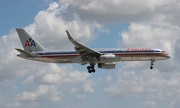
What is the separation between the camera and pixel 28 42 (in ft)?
308

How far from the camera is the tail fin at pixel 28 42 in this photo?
9188 centimetres

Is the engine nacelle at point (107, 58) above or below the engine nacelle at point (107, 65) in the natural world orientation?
above

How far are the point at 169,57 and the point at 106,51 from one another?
15527 millimetres

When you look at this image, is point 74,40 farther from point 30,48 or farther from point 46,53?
point 30,48

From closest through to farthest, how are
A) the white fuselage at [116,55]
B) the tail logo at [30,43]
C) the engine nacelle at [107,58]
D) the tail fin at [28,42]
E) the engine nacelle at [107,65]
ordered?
the engine nacelle at [107,58]
the white fuselage at [116,55]
the tail fin at [28,42]
the engine nacelle at [107,65]
the tail logo at [30,43]

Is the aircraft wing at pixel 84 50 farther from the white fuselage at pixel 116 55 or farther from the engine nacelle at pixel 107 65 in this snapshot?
the engine nacelle at pixel 107 65

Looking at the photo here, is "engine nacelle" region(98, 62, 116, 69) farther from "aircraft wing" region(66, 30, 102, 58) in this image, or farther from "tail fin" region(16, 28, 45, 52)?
"tail fin" region(16, 28, 45, 52)

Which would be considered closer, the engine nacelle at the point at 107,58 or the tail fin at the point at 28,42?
the engine nacelle at the point at 107,58

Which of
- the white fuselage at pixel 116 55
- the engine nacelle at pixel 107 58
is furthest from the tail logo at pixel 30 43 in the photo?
the engine nacelle at pixel 107 58

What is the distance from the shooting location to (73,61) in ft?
294

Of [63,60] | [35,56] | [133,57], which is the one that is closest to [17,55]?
[35,56]

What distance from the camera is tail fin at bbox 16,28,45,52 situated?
91.9 m

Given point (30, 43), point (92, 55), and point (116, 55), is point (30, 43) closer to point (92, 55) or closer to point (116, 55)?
point (92, 55)

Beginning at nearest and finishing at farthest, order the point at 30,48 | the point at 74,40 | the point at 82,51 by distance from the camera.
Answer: the point at 74,40 → the point at 82,51 → the point at 30,48
